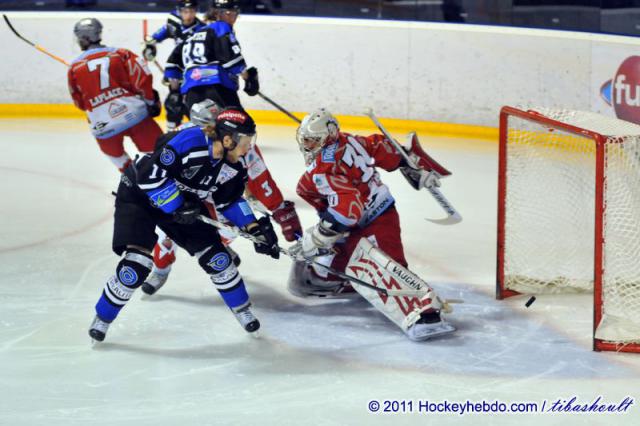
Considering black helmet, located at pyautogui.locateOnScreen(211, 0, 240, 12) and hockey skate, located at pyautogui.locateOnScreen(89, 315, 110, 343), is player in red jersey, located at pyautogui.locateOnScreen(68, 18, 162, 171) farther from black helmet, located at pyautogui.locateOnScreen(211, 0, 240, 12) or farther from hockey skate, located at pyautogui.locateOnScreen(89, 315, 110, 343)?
hockey skate, located at pyautogui.locateOnScreen(89, 315, 110, 343)

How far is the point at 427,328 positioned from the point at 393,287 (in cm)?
21

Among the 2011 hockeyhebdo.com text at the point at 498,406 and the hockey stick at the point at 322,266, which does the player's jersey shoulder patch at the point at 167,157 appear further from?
the 2011 hockeyhebdo.com text at the point at 498,406

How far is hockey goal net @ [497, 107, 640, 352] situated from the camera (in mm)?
4152

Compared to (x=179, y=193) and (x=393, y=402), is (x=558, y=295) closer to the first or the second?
(x=393, y=402)

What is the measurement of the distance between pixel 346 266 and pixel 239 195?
1.81 ft

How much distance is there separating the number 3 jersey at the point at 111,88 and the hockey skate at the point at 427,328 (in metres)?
2.24

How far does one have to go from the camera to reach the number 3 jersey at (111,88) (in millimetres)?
5723

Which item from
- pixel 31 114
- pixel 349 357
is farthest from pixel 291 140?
pixel 349 357

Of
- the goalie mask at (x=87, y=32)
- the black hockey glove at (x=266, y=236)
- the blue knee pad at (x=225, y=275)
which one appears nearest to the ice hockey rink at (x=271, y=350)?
the blue knee pad at (x=225, y=275)

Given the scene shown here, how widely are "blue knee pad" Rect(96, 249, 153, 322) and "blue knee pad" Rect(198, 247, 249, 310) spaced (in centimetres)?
21

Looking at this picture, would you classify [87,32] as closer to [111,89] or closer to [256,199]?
[111,89]

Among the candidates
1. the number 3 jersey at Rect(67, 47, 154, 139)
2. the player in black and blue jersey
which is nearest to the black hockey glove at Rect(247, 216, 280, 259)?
the player in black and blue jersey

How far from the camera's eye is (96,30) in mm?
5715

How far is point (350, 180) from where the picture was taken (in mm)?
4363
